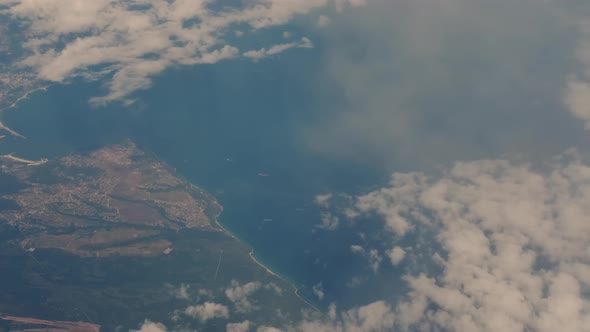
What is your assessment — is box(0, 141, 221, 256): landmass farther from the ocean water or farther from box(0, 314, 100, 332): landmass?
box(0, 314, 100, 332): landmass

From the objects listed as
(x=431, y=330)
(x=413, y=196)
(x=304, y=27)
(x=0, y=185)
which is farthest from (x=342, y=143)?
(x=0, y=185)

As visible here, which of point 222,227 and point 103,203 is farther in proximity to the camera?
point 103,203

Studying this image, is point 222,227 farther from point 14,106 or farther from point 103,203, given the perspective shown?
point 14,106

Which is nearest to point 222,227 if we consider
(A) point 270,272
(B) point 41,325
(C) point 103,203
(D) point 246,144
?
(A) point 270,272

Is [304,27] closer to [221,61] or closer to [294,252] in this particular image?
[221,61]

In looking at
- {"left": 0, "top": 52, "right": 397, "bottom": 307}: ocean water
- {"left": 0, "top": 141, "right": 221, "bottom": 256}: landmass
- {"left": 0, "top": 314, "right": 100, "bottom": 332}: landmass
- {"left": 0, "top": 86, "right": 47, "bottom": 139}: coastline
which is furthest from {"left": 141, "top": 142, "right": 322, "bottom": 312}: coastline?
{"left": 0, "top": 86, "right": 47, "bottom": 139}: coastline

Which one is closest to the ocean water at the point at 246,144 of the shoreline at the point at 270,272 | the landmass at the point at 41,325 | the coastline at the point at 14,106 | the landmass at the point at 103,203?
the shoreline at the point at 270,272

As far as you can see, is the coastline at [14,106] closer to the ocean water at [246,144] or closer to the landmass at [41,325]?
the ocean water at [246,144]
